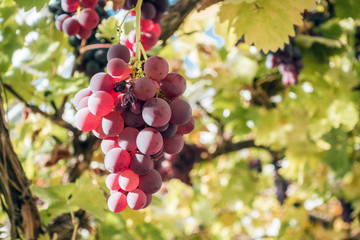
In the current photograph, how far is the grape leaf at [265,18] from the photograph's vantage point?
81 centimetres

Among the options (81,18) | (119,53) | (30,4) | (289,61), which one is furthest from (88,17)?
(289,61)

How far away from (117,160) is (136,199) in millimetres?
70

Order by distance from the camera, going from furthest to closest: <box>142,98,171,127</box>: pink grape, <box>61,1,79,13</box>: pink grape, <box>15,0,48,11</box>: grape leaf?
<box>61,1,79,13</box>: pink grape < <box>15,0,48,11</box>: grape leaf < <box>142,98,171,127</box>: pink grape

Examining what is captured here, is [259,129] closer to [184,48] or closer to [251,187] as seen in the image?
[184,48]

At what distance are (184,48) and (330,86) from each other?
0.83m

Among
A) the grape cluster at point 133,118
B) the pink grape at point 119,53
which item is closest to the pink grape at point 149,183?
the grape cluster at point 133,118

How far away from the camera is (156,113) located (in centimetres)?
52

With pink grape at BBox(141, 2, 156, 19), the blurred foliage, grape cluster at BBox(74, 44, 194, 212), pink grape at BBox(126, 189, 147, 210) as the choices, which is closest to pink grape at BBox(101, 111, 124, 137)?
grape cluster at BBox(74, 44, 194, 212)

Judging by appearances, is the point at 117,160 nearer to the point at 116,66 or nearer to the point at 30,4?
the point at 116,66

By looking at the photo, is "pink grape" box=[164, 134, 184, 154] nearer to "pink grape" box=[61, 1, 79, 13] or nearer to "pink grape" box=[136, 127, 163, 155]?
"pink grape" box=[136, 127, 163, 155]

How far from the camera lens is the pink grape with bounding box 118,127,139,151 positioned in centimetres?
55

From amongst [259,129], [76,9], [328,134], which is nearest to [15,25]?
[76,9]

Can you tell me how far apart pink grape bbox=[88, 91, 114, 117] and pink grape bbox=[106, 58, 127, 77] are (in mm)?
44

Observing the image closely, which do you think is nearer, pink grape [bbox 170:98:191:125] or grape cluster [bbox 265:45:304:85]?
pink grape [bbox 170:98:191:125]
